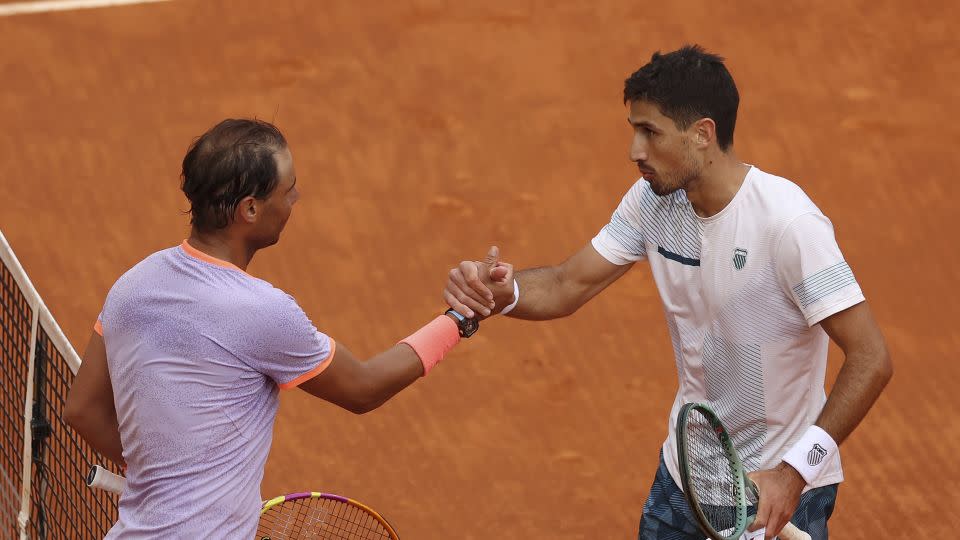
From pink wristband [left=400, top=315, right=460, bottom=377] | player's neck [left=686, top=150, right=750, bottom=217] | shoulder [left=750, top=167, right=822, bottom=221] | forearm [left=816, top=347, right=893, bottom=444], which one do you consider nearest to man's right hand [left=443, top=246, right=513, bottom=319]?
pink wristband [left=400, top=315, right=460, bottom=377]

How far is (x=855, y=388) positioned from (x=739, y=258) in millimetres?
483

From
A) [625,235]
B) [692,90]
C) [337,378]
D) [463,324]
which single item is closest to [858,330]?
[692,90]

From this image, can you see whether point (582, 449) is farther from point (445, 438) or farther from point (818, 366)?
point (818, 366)

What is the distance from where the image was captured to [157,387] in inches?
109

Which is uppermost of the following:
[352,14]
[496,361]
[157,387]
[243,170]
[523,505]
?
[352,14]

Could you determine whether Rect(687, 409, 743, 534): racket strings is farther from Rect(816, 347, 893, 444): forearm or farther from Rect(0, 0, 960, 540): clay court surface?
Rect(0, 0, 960, 540): clay court surface

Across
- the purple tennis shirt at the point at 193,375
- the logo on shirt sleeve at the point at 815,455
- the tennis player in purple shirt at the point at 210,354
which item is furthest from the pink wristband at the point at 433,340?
the logo on shirt sleeve at the point at 815,455

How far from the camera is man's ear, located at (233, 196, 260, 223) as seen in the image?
2859mm

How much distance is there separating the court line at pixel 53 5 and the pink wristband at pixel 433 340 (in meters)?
→ 5.96

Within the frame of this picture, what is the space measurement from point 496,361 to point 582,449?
686 millimetres

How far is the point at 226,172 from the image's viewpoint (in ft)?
9.30

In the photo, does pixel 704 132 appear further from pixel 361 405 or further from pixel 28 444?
pixel 28 444

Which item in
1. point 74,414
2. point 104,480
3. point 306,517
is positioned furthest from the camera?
point 306,517

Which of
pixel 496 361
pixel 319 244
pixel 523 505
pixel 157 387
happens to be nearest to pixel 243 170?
pixel 157 387
